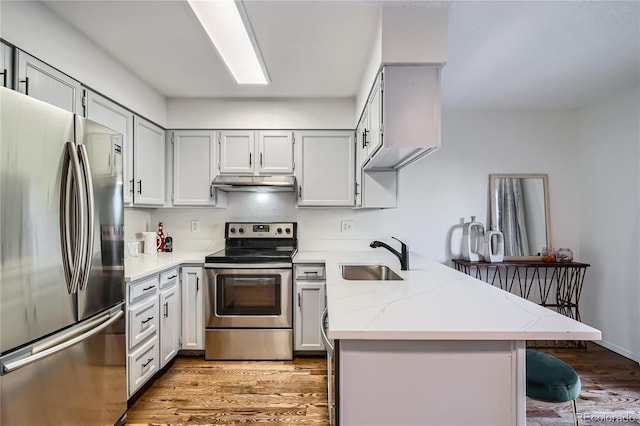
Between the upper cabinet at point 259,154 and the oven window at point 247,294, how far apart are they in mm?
1076

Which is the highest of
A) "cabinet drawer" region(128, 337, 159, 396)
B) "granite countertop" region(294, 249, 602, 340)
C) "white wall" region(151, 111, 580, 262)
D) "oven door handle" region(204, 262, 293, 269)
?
"white wall" region(151, 111, 580, 262)

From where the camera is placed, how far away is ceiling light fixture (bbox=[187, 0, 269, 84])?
167 centimetres

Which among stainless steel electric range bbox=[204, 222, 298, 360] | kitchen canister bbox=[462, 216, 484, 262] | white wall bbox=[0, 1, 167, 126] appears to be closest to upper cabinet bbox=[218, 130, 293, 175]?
white wall bbox=[0, 1, 167, 126]

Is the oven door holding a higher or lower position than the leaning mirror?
lower

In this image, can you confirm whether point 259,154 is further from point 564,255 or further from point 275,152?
point 564,255

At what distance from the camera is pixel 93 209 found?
4.79 ft

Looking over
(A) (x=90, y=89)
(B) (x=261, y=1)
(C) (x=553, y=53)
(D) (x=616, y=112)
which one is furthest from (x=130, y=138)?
(D) (x=616, y=112)

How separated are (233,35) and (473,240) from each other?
9.67 ft

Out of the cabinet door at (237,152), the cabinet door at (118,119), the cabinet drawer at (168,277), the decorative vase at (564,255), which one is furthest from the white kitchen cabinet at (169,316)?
the decorative vase at (564,255)

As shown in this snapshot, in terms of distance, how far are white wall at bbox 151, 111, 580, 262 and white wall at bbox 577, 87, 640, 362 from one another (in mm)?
139

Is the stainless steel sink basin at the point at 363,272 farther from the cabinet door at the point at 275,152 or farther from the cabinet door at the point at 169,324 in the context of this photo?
the cabinet door at the point at 169,324

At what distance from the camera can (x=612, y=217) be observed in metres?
2.93

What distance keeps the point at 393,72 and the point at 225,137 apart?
1961 millimetres

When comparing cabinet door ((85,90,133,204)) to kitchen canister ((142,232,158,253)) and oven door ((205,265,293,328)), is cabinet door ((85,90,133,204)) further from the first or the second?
oven door ((205,265,293,328))
